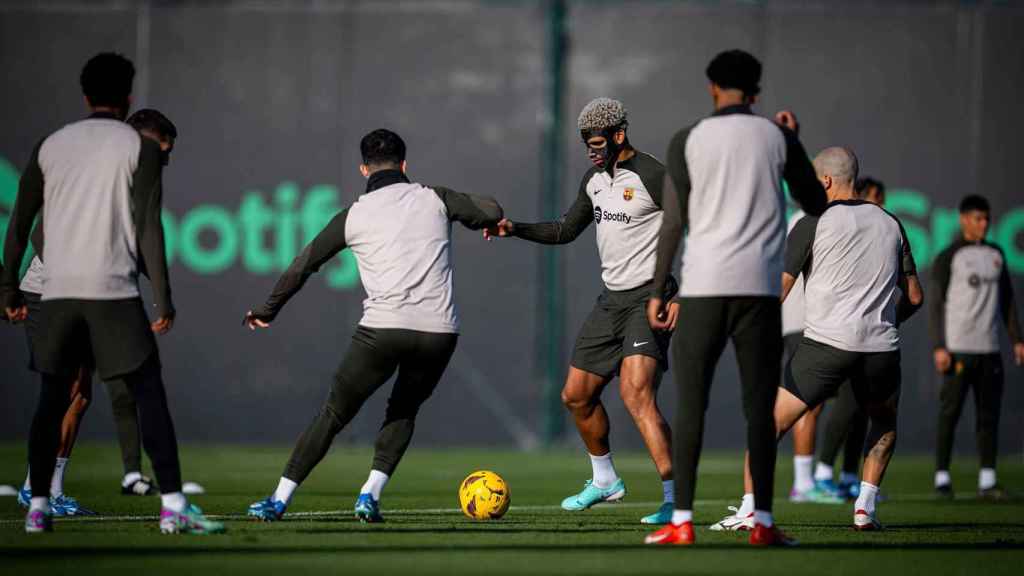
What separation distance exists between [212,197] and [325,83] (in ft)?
6.09

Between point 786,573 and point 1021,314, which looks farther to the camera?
point 1021,314

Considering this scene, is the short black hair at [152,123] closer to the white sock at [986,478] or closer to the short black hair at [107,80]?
the short black hair at [107,80]

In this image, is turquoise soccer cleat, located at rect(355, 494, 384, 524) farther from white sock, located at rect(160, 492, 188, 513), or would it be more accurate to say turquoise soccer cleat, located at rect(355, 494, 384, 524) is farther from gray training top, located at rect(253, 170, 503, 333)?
white sock, located at rect(160, 492, 188, 513)

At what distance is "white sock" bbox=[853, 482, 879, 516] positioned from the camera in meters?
9.29

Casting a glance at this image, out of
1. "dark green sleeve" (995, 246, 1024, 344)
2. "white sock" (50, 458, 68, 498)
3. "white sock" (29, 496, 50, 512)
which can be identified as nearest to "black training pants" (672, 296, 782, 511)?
"white sock" (29, 496, 50, 512)

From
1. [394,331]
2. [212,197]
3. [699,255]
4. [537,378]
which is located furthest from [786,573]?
[212,197]

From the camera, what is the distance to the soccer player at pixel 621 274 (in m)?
9.58

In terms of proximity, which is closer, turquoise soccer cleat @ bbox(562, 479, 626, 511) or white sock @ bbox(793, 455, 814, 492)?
turquoise soccer cleat @ bbox(562, 479, 626, 511)

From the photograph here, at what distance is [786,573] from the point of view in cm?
675

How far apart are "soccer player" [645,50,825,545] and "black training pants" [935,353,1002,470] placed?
20.6 feet

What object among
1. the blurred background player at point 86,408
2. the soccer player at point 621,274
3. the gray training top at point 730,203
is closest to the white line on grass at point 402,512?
the blurred background player at point 86,408

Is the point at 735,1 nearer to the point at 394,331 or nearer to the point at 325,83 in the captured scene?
the point at 325,83

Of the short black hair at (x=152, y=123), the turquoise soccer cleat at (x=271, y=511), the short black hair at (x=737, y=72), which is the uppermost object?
the short black hair at (x=737, y=72)

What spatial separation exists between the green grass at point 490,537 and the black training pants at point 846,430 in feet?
1.54
